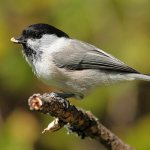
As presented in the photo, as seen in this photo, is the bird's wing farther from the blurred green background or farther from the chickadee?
the blurred green background

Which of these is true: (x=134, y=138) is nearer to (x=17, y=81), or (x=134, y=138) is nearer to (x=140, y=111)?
(x=140, y=111)

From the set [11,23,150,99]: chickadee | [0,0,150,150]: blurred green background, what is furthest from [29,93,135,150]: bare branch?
[0,0,150,150]: blurred green background

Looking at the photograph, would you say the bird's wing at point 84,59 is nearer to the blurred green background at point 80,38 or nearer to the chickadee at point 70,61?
the chickadee at point 70,61

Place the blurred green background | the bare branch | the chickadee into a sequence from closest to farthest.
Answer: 1. the bare branch
2. the chickadee
3. the blurred green background

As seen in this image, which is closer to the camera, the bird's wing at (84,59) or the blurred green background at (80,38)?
the bird's wing at (84,59)

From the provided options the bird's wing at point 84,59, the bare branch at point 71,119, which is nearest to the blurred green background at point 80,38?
the bird's wing at point 84,59

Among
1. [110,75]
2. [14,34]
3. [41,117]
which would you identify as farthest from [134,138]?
[14,34]
